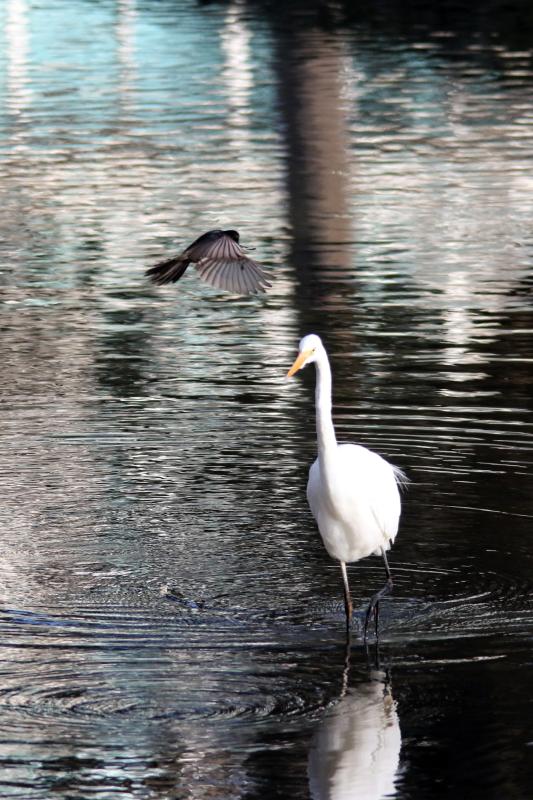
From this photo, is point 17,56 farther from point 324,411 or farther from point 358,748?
point 358,748

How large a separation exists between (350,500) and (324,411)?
1.65ft

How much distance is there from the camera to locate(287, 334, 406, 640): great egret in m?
8.66

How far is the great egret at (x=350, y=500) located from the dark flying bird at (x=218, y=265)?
1.39 metres

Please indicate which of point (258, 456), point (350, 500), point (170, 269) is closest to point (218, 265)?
point (170, 269)

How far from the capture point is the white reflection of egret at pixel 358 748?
695 cm

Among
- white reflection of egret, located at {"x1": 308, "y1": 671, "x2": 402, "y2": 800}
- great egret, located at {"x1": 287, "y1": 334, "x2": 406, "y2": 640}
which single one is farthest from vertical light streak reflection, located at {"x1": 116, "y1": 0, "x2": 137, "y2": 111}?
white reflection of egret, located at {"x1": 308, "y1": 671, "x2": 402, "y2": 800}

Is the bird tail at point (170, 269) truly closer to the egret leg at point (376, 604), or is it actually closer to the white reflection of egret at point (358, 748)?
the egret leg at point (376, 604)

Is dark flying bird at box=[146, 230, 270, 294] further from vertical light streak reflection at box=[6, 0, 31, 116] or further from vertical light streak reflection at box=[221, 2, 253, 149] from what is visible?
vertical light streak reflection at box=[6, 0, 31, 116]

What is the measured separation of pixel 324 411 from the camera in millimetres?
8547

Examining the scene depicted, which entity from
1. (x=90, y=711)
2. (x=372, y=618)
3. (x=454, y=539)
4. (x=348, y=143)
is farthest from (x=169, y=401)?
(x=348, y=143)

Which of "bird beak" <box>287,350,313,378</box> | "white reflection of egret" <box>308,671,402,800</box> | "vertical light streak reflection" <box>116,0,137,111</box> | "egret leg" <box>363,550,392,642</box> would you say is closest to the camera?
"white reflection of egret" <box>308,671,402,800</box>

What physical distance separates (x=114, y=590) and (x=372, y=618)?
1390mm

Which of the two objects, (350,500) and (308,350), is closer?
(308,350)

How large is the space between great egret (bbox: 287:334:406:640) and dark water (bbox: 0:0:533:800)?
33cm
